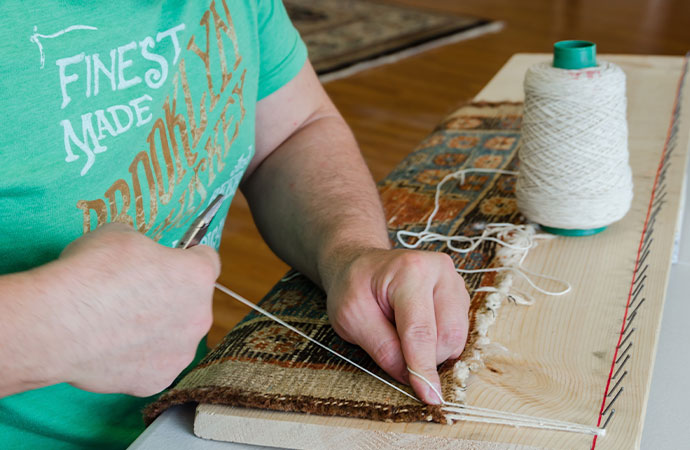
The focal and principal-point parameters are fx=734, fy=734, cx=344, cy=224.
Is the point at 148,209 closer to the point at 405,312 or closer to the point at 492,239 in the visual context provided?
the point at 405,312

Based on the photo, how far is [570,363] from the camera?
702 mm

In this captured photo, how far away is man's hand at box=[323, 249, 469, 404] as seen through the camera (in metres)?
0.69

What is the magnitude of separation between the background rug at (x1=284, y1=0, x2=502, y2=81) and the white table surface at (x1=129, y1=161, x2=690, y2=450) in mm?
3312

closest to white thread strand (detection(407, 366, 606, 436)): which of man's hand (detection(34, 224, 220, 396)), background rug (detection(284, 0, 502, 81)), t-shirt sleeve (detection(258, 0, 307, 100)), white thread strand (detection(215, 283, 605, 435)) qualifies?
white thread strand (detection(215, 283, 605, 435))

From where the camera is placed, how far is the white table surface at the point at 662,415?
2.19ft

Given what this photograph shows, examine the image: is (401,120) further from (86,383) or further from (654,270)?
(86,383)

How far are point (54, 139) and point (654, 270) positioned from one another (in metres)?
0.66

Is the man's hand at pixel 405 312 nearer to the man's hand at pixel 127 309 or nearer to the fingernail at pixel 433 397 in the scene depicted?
the fingernail at pixel 433 397

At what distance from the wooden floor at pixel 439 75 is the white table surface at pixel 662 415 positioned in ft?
4.41

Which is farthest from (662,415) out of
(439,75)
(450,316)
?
(439,75)

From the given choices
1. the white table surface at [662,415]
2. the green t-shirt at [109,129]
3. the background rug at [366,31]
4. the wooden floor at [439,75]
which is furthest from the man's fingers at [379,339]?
the background rug at [366,31]

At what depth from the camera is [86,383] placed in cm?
57

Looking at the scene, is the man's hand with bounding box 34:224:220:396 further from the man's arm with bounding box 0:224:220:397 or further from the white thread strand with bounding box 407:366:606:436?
the white thread strand with bounding box 407:366:606:436

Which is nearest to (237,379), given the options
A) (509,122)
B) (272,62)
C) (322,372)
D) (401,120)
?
(322,372)
